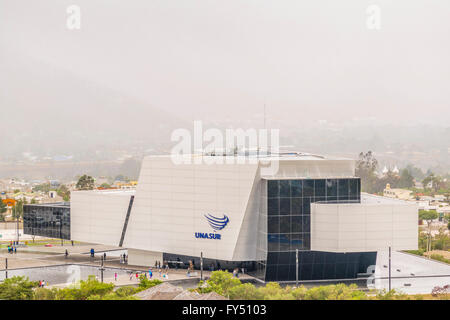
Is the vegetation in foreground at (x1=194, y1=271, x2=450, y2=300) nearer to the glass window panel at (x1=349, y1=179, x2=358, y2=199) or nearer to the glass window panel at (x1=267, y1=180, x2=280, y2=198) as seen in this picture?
the glass window panel at (x1=267, y1=180, x2=280, y2=198)

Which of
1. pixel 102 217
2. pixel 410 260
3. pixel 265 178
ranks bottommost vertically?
pixel 410 260

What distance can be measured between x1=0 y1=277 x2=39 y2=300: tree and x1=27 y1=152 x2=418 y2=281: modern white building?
16032 millimetres

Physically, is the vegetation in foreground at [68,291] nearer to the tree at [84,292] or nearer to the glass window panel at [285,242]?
the tree at [84,292]

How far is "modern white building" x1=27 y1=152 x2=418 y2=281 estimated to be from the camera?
49.4 m

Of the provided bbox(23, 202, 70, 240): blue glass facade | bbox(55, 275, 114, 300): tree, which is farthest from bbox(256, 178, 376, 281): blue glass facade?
bbox(23, 202, 70, 240): blue glass facade

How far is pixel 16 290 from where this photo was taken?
136 feet

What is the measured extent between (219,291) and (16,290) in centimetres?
1345

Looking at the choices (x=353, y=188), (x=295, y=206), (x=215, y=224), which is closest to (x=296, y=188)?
(x=295, y=206)

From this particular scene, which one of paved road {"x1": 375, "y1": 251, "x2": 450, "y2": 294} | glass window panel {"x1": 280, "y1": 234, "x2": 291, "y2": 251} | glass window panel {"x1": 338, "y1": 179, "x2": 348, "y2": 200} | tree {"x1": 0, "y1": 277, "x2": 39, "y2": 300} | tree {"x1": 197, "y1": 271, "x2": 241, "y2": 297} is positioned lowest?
paved road {"x1": 375, "y1": 251, "x2": 450, "y2": 294}

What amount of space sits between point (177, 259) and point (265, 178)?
1216 cm

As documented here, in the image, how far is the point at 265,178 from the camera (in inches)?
2015
